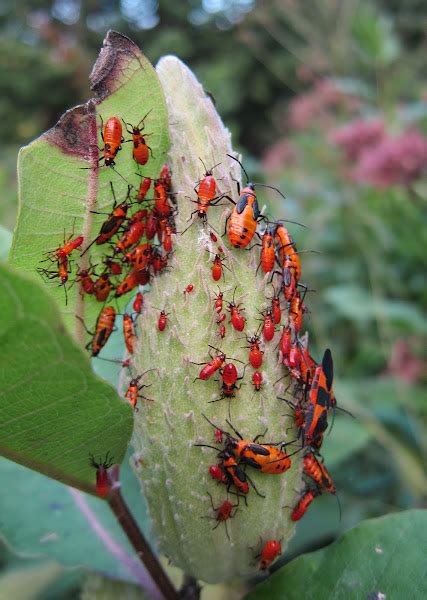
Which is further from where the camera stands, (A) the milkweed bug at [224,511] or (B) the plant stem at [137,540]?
(B) the plant stem at [137,540]

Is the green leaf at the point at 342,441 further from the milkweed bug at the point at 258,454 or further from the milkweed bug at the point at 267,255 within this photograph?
the milkweed bug at the point at 267,255

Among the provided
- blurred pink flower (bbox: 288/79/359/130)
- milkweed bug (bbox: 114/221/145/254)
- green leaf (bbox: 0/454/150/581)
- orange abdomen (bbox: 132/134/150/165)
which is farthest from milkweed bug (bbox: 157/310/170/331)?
blurred pink flower (bbox: 288/79/359/130)

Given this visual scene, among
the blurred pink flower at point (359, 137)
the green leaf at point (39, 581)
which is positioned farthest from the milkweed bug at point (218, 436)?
the blurred pink flower at point (359, 137)

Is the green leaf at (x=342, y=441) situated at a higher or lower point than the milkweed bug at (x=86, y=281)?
lower

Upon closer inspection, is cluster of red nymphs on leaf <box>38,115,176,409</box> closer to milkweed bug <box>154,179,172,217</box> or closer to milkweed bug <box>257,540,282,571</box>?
milkweed bug <box>154,179,172,217</box>

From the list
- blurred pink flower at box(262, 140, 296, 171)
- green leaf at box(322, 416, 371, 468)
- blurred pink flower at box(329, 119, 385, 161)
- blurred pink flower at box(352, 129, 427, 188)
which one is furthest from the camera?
blurred pink flower at box(262, 140, 296, 171)

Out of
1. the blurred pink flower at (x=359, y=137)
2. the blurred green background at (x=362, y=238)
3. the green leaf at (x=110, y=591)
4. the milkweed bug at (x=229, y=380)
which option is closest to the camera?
the milkweed bug at (x=229, y=380)
